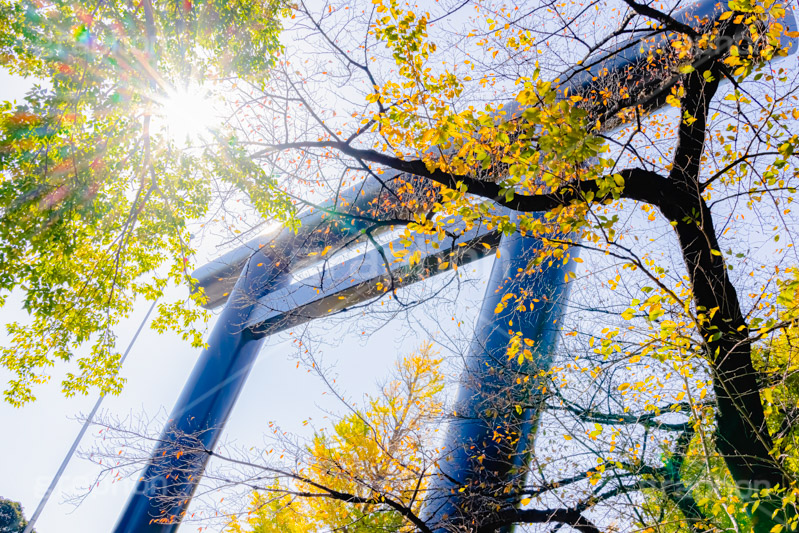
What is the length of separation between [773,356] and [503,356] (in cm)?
350

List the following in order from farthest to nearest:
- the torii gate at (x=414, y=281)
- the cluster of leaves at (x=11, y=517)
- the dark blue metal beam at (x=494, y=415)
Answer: the cluster of leaves at (x=11, y=517) < the torii gate at (x=414, y=281) < the dark blue metal beam at (x=494, y=415)

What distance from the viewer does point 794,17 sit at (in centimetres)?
683

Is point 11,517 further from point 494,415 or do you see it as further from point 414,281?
point 494,415

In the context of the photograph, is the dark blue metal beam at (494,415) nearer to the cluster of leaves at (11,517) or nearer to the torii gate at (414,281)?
the torii gate at (414,281)

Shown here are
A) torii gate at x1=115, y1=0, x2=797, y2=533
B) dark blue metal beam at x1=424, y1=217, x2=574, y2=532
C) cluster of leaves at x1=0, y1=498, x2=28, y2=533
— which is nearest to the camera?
dark blue metal beam at x1=424, y1=217, x2=574, y2=532

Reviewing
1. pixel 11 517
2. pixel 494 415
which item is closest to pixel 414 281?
pixel 494 415

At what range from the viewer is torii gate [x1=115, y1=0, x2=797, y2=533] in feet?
18.5

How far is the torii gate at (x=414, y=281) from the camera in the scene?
563 centimetres

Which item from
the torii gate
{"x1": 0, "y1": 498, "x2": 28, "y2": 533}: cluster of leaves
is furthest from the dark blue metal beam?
{"x1": 0, "y1": 498, "x2": 28, "y2": 533}: cluster of leaves

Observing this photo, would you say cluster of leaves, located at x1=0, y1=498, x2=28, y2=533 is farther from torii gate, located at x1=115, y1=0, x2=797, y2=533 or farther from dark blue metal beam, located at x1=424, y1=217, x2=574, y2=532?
dark blue metal beam, located at x1=424, y1=217, x2=574, y2=532

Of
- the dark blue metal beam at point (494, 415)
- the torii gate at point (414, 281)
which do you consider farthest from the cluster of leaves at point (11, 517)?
the dark blue metal beam at point (494, 415)

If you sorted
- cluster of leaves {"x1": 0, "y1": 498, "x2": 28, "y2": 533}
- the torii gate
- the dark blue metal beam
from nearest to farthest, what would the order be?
the dark blue metal beam
the torii gate
cluster of leaves {"x1": 0, "y1": 498, "x2": 28, "y2": 533}

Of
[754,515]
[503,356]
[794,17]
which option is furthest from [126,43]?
[794,17]

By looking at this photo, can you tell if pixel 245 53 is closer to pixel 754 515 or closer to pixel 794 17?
pixel 754 515
